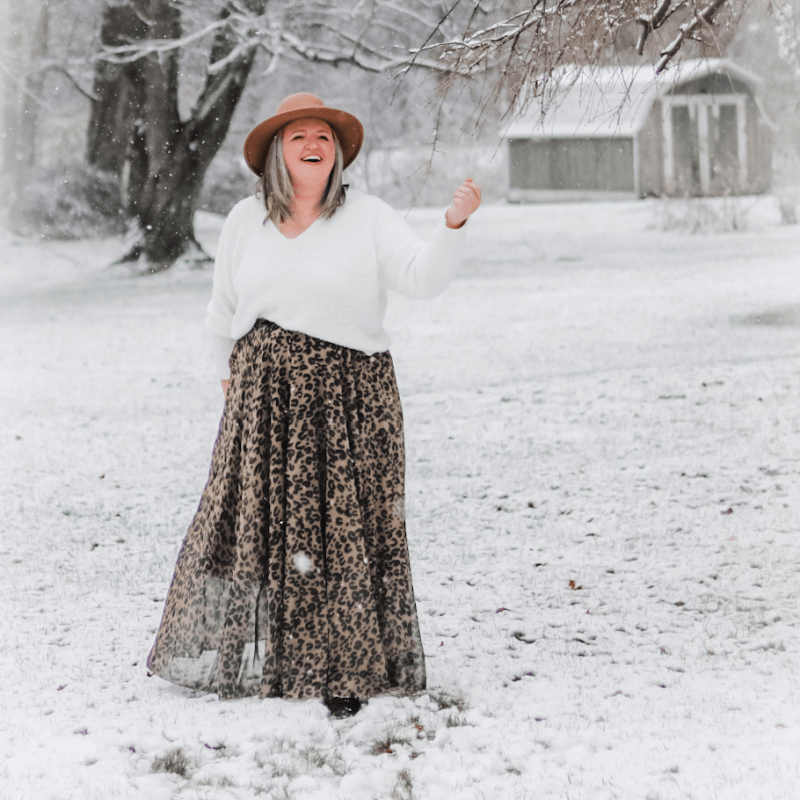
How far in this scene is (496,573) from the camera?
16.2 ft

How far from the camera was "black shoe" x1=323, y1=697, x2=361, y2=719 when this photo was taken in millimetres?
3316

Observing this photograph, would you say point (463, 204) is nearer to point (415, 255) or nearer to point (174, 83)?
point (415, 255)

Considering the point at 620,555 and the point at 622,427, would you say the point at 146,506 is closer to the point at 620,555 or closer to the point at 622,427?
the point at 620,555

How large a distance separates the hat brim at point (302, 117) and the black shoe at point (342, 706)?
1726 millimetres

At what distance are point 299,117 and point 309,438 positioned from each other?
99cm

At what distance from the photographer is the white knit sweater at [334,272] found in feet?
10.4

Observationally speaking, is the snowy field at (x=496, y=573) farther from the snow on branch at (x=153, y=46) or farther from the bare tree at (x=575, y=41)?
the snow on branch at (x=153, y=46)

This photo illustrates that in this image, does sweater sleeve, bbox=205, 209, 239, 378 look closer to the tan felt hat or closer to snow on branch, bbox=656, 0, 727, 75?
the tan felt hat

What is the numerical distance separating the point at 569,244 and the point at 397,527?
2037 centimetres

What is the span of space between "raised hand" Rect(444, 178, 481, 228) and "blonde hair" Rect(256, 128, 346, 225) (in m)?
0.43

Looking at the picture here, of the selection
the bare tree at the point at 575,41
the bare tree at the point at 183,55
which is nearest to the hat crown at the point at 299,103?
the bare tree at the point at 575,41

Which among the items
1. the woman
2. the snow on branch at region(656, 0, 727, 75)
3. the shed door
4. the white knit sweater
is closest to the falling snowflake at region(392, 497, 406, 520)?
the woman

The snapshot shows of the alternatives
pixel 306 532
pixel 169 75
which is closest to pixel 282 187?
pixel 306 532

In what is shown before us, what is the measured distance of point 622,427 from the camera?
309 inches
